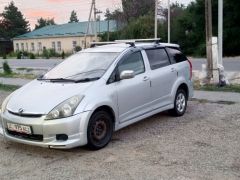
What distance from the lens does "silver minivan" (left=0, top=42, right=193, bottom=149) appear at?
579cm

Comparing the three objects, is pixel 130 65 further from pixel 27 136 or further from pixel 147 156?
pixel 27 136

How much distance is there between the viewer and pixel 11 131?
6172 millimetres

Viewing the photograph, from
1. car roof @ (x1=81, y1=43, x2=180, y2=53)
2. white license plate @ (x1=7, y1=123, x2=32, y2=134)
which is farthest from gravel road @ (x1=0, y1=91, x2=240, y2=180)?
car roof @ (x1=81, y1=43, x2=180, y2=53)

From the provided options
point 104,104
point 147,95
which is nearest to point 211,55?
point 147,95

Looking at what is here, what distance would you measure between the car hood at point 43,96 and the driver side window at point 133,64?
0.84 meters

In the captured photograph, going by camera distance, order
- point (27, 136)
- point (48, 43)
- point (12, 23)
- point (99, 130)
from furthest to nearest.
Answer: point (12, 23) → point (48, 43) → point (99, 130) → point (27, 136)

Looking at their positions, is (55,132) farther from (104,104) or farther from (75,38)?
(75,38)

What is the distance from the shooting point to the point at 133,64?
7156mm

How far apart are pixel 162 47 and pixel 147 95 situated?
1.35 m

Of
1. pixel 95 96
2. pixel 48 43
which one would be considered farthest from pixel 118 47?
pixel 48 43

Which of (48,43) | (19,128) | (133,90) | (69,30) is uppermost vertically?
(69,30)

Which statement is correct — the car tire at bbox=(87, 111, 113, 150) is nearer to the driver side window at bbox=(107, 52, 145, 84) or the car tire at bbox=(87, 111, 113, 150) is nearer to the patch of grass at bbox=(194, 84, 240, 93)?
the driver side window at bbox=(107, 52, 145, 84)

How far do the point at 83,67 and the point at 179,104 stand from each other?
242 centimetres

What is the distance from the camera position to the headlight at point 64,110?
227 inches
